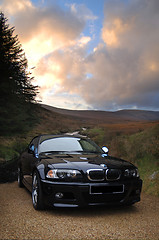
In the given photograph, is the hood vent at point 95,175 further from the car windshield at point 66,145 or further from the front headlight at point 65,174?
the car windshield at point 66,145

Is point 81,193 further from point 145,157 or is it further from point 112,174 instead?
point 145,157

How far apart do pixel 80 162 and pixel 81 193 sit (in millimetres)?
614

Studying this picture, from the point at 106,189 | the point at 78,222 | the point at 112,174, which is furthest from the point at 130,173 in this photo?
the point at 78,222

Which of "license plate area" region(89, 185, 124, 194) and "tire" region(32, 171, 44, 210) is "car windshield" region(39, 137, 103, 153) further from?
"license plate area" region(89, 185, 124, 194)

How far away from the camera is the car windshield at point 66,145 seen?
6.26 m

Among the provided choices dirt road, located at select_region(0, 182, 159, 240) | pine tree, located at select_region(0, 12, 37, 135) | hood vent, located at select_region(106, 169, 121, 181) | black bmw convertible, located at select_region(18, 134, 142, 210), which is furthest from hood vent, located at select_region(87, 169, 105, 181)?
pine tree, located at select_region(0, 12, 37, 135)

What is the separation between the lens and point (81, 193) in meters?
4.73

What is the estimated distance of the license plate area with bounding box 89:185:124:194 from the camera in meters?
4.78

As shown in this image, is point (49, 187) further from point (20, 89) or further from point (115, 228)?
point (20, 89)

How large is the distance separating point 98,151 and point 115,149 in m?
6.32

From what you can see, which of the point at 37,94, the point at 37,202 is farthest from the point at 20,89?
the point at 37,202

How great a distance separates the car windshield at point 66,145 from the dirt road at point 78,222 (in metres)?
1.27

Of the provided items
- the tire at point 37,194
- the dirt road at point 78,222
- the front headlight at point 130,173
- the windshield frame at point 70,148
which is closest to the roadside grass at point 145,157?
the dirt road at point 78,222

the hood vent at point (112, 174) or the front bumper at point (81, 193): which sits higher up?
the hood vent at point (112, 174)
